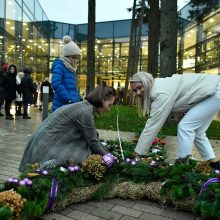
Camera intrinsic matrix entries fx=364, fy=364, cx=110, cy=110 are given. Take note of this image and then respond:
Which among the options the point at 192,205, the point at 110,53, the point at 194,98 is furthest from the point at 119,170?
the point at 110,53

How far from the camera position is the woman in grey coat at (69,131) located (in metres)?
3.71

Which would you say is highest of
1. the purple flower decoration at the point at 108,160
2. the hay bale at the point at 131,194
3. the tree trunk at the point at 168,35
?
the tree trunk at the point at 168,35

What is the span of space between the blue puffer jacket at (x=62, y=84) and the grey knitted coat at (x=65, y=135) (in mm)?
1498

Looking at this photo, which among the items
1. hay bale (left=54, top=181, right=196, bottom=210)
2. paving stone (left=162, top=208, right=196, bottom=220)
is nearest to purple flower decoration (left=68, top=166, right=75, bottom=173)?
hay bale (left=54, top=181, right=196, bottom=210)

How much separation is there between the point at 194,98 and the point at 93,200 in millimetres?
1568

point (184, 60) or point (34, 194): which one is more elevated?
point (184, 60)

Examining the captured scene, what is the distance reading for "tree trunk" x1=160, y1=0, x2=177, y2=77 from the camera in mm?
10087

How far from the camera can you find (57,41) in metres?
39.3

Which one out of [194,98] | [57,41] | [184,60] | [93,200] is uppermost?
[57,41]

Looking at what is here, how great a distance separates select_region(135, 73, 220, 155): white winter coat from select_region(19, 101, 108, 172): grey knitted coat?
55 centimetres

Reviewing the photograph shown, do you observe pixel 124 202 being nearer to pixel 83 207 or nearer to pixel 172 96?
pixel 83 207

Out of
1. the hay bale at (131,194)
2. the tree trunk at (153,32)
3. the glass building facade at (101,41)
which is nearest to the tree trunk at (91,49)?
the tree trunk at (153,32)

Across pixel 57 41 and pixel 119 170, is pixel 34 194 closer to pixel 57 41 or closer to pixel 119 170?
pixel 119 170

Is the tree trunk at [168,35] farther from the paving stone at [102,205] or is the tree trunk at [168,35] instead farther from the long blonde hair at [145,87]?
the paving stone at [102,205]
